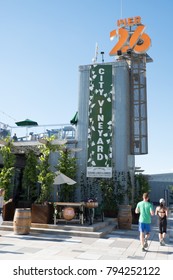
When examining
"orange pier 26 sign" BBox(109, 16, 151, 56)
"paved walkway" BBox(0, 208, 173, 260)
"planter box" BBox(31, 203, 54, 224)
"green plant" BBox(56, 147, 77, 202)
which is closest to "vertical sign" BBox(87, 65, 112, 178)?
"green plant" BBox(56, 147, 77, 202)

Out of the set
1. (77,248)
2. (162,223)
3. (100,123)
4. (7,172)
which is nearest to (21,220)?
(77,248)

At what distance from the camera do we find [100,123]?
51.6 ft

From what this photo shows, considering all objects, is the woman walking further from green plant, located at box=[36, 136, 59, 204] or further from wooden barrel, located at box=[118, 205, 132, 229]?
→ green plant, located at box=[36, 136, 59, 204]

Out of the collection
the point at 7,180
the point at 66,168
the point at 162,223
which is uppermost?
the point at 66,168

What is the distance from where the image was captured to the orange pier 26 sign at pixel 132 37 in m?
17.7

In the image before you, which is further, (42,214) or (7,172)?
(7,172)

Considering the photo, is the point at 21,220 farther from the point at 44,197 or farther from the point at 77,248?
the point at 77,248

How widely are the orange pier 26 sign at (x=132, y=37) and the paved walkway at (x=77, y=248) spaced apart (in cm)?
1215

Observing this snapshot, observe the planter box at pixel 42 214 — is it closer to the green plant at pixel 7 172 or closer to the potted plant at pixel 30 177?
the green plant at pixel 7 172

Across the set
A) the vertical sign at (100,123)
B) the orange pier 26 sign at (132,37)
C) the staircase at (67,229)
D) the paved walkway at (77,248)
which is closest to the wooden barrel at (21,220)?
the paved walkway at (77,248)

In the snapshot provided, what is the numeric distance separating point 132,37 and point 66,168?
31.5 feet

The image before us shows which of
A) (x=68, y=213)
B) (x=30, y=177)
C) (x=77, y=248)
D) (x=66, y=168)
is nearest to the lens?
(x=77, y=248)

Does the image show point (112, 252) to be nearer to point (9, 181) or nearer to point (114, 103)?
point (9, 181)

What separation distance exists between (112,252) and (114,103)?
997 centimetres
